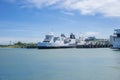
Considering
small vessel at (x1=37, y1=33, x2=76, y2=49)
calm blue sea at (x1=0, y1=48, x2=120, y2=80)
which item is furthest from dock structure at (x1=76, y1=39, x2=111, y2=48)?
calm blue sea at (x1=0, y1=48, x2=120, y2=80)

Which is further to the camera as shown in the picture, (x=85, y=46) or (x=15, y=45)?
(x=15, y=45)

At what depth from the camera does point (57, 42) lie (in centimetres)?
11819

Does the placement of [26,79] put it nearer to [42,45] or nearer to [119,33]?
[119,33]

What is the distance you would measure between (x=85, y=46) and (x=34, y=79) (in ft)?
385

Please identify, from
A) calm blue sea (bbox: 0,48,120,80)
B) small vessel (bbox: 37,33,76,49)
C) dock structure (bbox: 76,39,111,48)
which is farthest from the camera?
dock structure (bbox: 76,39,111,48)

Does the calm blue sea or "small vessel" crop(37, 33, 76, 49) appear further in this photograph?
"small vessel" crop(37, 33, 76, 49)

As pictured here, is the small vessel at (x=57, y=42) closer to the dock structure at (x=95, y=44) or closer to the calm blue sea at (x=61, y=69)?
the dock structure at (x=95, y=44)

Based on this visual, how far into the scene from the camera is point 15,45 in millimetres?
196000

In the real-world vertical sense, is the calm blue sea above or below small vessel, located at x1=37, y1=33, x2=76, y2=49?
below

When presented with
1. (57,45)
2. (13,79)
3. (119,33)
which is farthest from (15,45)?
(13,79)

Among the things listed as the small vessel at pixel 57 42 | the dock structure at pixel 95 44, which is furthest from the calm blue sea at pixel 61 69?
the dock structure at pixel 95 44

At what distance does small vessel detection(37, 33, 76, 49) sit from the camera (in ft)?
370

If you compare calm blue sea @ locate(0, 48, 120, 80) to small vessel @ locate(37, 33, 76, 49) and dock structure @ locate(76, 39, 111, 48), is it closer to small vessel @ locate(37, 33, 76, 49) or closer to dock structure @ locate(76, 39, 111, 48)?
small vessel @ locate(37, 33, 76, 49)

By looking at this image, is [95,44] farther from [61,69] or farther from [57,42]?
[61,69]
